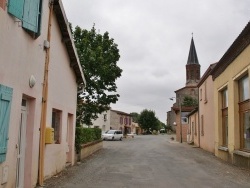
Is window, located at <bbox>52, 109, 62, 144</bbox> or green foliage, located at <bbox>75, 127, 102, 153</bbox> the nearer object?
window, located at <bbox>52, 109, 62, 144</bbox>

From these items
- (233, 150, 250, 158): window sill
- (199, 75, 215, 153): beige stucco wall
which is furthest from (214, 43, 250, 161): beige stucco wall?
(199, 75, 215, 153): beige stucco wall

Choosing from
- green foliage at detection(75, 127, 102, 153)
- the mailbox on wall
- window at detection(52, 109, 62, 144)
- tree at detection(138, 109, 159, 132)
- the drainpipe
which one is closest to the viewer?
the drainpipe

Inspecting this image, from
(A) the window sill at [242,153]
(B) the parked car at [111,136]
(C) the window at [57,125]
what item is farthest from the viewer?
(B) the parked car at [111,136]

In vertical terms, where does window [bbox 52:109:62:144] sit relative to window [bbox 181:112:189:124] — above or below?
below

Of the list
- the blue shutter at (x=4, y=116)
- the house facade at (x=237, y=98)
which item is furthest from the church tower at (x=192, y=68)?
the blue shutter at (x=4, y=116)

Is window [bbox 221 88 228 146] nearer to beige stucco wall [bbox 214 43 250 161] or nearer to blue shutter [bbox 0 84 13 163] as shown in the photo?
beige stucco wall [bbox 214 43 250 161]

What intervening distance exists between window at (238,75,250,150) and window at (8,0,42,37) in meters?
10.1

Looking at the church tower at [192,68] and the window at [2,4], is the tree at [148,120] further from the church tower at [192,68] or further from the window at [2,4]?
the window at [2,4]

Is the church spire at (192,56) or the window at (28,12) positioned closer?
the window at (28,12)

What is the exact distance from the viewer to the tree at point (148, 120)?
9169 centimetres

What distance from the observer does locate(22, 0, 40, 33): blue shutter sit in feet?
27.9

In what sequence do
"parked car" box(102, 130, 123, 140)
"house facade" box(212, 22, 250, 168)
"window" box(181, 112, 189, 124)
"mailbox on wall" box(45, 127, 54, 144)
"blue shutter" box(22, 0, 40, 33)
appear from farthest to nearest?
"parked car" box(102, 130, 123, 140) < "window" box(181, 112, 189, 124) < "house facade" box(212, 22, 250, 168) < "mailbox on wall" box(45, 127, 54, 144) < "blue shutter" box(22, 0, 40, 33)

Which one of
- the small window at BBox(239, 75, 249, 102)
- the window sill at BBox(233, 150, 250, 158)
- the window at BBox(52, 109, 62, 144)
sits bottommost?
the window sill at BBox(233, 150, 250, 158)

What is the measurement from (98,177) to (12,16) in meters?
6.52
